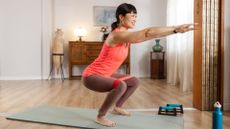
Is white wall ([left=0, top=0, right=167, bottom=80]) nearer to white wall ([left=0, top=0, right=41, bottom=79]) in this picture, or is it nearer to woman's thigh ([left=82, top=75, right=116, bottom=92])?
white wall ([left=0, top=0, right=41, bottom=79])

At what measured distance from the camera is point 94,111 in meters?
2.75

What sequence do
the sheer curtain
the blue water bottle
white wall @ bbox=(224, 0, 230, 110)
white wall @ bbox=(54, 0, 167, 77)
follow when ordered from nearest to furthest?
the blue water bottle, white wall @ bbox=(224, 0, 230, 110), the sheer curtain, white wall @ bbox=(54, 0, 167, 77)

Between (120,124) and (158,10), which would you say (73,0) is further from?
(120,124)

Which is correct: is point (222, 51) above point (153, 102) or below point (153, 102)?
above

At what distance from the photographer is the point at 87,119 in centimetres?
241

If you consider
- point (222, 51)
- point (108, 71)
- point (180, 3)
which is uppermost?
point (180, 3)

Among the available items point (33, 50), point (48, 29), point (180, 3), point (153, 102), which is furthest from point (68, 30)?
point (153, 102)

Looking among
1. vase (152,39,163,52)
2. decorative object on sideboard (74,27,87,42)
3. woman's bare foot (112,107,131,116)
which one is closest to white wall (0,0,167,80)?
decorative object on sideboard (74,27,87,42)

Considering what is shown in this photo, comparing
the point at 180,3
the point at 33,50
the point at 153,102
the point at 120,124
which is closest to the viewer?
the point at 120,124

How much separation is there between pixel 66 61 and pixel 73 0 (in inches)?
58.3

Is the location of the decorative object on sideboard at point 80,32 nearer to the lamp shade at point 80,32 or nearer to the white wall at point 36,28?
the lamp shade at point 80,32

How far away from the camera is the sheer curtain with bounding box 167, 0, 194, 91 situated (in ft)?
14.4

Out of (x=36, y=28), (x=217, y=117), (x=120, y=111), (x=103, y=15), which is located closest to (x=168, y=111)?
(x=120, y=111)

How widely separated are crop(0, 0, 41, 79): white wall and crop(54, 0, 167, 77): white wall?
21.5 inches
